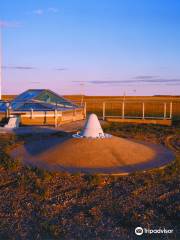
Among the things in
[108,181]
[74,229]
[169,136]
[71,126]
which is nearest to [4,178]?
[108,181]

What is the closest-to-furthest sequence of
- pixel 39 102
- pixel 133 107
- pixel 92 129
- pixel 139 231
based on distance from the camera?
pixel 139 231 → pixel 92 129 → pixel 39 102 → pixel 133 107

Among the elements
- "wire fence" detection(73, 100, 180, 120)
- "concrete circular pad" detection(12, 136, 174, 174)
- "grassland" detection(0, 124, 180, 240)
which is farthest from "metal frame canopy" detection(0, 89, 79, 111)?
"grassland" detection(0, 124, 180, 240)

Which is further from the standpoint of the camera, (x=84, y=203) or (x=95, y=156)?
(x=95, y=156)

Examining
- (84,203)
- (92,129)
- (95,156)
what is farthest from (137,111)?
(84,203)

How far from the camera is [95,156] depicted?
10.5 metres

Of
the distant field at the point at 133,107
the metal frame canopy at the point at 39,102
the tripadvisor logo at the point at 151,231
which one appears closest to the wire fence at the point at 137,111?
the distant field at the point at 133,107

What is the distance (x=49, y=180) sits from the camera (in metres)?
8.67

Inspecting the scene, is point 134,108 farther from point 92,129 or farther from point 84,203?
point 84,203

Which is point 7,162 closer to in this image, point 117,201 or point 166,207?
point 117,201

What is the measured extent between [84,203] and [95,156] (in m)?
3.48

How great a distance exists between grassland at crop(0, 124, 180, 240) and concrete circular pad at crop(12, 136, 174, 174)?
0.53 m

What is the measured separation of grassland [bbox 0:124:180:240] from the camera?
5793 mm

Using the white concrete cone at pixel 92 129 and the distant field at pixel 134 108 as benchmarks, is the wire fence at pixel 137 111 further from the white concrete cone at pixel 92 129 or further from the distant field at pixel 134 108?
the white concrete cone at pixel 92 129

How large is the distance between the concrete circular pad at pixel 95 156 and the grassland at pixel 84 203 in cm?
53
